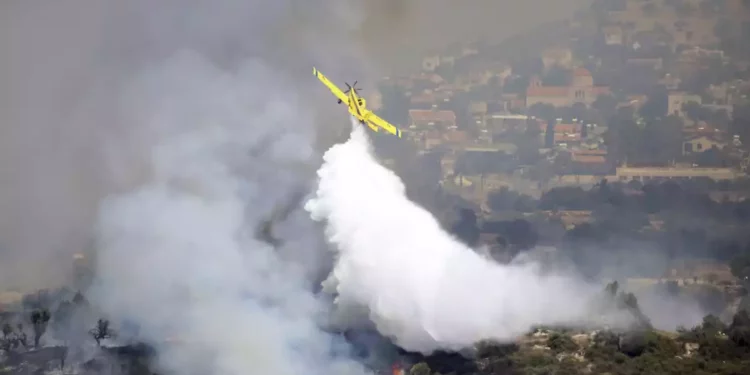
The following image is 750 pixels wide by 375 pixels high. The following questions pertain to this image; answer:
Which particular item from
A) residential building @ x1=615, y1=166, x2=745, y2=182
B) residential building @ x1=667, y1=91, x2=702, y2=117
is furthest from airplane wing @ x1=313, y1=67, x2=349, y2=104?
residential building @ x1=667, y1=91, x2=702, y2=117

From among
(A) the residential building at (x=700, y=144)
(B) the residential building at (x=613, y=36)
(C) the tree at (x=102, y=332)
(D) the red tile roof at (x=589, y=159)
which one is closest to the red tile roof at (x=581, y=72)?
(B) the residential building at (x=613, y=36)

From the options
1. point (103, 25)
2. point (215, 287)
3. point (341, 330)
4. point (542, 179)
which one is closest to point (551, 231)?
point (542, 179)

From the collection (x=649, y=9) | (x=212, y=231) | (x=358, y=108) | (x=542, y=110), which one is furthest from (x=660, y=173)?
(x=212, y=231)

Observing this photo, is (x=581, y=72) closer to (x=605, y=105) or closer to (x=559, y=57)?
(x=559, y=57)

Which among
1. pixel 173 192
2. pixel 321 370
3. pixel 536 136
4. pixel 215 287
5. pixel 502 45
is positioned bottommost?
pixel 321 370

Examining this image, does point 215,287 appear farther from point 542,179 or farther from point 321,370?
point 542,179
